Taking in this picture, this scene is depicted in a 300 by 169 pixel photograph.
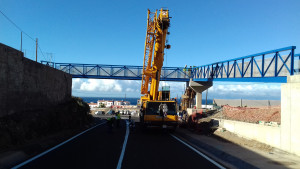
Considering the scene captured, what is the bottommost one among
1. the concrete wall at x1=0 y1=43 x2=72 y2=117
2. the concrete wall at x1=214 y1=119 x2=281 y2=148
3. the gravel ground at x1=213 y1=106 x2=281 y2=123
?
the concrete wall at x1=214 y1=119 x2=281 y2=148

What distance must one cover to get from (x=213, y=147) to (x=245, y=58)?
31.4ft

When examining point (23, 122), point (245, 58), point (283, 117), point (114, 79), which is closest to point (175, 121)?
point (245, 58)

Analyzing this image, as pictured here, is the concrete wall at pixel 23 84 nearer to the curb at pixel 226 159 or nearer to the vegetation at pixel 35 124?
the vegetation at pixel 35 124

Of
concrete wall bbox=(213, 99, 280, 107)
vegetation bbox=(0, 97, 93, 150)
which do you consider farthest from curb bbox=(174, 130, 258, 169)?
concrete wall bbox=(213, 99, 280, 107)

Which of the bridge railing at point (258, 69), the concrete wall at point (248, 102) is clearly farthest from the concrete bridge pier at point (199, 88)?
the concrete wall at point (248, 102)

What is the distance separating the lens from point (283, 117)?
10.5 meters

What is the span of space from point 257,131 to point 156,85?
1071 centimetres

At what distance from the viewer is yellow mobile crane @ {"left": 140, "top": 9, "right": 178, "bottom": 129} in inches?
721

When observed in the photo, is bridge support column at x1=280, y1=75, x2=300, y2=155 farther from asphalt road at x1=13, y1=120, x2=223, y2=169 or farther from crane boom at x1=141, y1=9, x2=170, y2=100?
crane boom at x1=141, y1=9, x2=170, y2=100

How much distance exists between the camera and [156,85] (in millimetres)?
22250

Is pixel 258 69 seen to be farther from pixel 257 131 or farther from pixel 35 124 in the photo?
pixel 35 124

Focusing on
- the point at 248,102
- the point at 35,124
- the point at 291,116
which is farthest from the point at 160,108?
the point at 248,102

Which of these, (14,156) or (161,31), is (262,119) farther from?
(14,156)

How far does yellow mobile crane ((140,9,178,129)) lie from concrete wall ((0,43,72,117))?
22.7 ft
